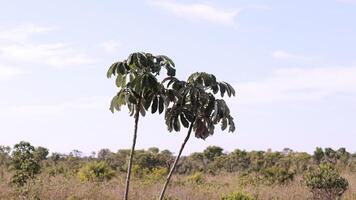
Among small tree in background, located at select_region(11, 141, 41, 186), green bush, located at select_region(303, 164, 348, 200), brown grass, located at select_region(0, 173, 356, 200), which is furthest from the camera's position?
small tree in background, located at select_region(11, 141, 41, 186)

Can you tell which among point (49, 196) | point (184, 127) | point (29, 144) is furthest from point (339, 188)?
→ point (184, 127)

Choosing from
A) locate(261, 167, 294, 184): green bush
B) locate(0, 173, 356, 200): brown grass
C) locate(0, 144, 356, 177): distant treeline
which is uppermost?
locate(0, 144, 356, 177): distant treeline

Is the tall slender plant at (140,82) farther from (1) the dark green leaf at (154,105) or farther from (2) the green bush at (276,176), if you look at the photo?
(2) the green bush at (276,176)

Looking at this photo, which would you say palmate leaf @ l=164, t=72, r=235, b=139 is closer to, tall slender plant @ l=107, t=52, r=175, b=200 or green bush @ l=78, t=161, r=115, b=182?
tall slender plant @ l=107, t=52, r=175, b=200

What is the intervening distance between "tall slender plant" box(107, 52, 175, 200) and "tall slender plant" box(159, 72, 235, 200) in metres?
0.13

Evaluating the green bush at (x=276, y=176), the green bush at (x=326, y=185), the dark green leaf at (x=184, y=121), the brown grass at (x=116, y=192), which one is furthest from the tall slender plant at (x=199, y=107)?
the green bush at (x=276, y=176)

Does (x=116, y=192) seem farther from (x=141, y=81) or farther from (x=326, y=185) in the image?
(x=141, y=81)

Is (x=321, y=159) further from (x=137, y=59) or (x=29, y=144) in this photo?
(x=137, y=59)

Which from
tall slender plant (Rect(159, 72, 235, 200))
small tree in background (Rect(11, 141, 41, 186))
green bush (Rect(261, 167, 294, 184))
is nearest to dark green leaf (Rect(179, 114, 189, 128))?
tall slender plant (Rect(159, 72, 235, 200))

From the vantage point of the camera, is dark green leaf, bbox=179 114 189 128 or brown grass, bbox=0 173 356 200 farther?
brown grass, bbox=0 173 356 200

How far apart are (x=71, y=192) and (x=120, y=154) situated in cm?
2078

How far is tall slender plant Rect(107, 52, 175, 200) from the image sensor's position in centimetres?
474

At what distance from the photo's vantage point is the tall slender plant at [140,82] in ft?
15.5

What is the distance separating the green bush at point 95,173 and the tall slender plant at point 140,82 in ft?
41.9
